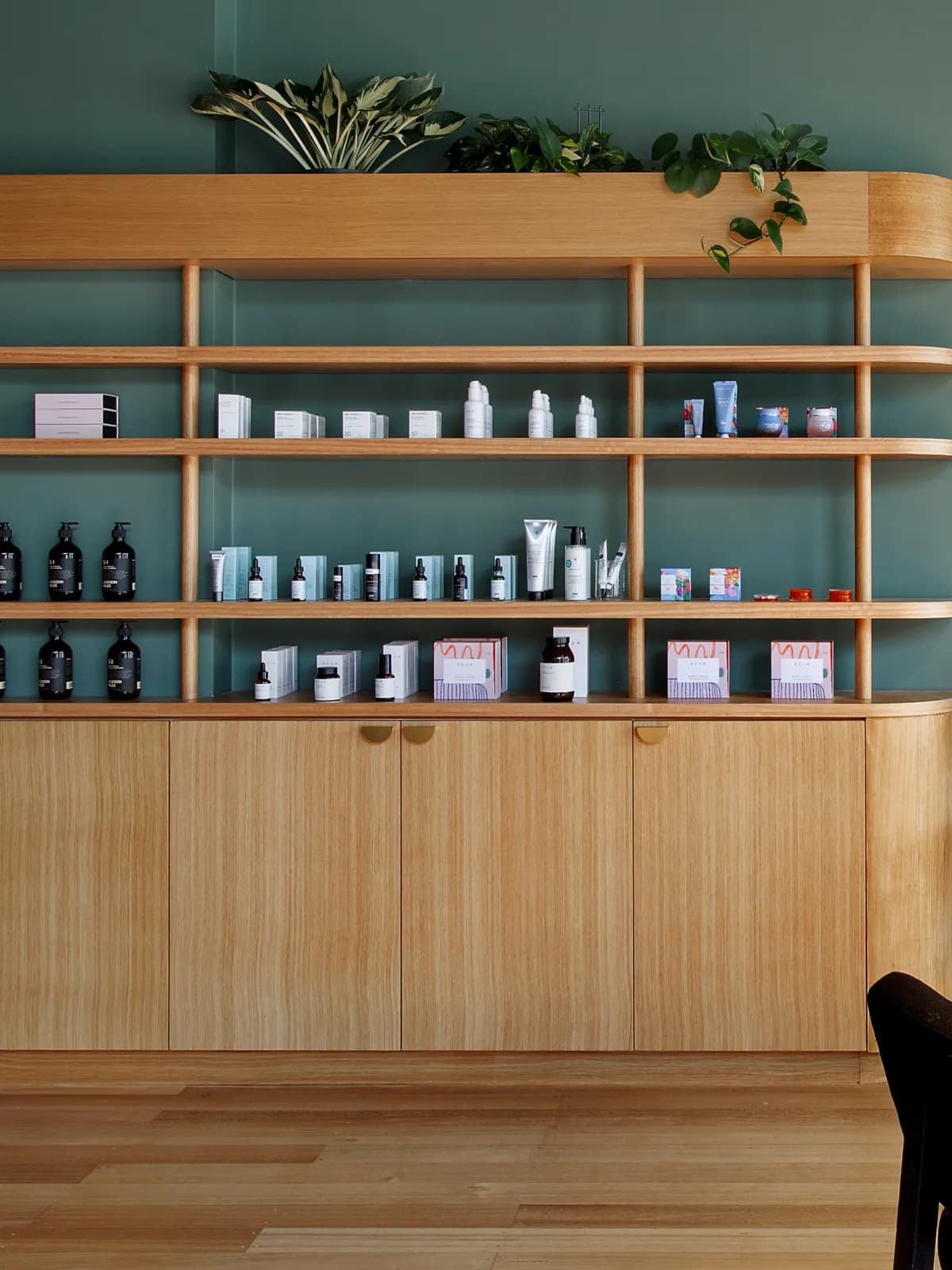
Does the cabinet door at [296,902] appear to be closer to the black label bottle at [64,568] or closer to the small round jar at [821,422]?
the black label bottle at [64,568]

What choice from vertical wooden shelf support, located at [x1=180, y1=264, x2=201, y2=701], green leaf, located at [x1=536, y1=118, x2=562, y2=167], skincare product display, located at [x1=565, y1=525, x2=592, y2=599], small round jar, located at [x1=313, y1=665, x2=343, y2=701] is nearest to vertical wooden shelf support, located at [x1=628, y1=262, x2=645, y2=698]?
skincare product display, located at [x1=565, y1=525, x2=592, y2=599]

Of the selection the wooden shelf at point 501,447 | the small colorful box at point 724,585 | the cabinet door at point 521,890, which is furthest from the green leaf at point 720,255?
the cabinet door at point 521,890

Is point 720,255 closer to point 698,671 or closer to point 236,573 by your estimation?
point 698,671

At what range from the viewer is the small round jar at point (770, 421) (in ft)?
10.5

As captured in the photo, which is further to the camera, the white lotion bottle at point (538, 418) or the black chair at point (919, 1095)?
the white lotion bottle at point (538, 418)

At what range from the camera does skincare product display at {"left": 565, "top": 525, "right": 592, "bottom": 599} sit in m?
3.19

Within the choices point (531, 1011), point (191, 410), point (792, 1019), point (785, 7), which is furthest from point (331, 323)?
point (792, 1019)

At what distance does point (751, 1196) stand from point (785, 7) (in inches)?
121

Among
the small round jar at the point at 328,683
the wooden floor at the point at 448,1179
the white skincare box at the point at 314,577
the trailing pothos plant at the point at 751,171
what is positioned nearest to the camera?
the wooden floor at the point at 448,1179

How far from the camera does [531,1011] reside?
313 centimetres

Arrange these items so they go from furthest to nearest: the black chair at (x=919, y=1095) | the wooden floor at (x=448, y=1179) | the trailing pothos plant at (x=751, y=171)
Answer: the trailing pothos plant at (x=751, y=171)
the wooden floor at (x=448, y=1179)
the black chair at (x=919, y=1095)

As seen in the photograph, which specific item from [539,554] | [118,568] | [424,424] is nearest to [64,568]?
[118,568]

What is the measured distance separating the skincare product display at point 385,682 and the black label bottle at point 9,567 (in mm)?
1015

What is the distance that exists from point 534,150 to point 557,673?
1.39 metres
